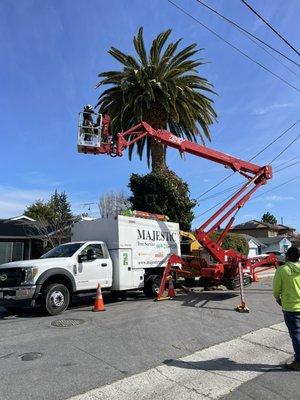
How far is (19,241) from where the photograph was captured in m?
29.6

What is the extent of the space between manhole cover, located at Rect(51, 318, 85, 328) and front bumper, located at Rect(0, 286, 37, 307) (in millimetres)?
1111

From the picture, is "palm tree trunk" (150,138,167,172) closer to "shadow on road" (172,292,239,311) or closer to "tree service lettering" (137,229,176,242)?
"tree service lettering" (137,229,176,242)

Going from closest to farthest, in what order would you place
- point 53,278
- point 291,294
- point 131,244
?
1. point 291,294
2. point 53,278
3. point 131,244

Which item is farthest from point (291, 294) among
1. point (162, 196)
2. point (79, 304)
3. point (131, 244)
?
point (162, 196)

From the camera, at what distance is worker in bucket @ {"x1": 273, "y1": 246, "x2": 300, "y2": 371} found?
6383 mm

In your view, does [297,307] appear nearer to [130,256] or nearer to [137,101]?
[130,256]

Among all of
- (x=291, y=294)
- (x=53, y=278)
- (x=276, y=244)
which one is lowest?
(x=291, y=294)

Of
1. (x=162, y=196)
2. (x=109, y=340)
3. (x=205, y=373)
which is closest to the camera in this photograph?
(x=205, y=373)

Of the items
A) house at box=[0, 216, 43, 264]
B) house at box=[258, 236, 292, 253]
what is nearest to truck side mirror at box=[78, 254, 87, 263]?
house at box=[0, 216, 43, 264]

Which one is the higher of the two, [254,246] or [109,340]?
[254,246]

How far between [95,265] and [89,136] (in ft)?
12.6

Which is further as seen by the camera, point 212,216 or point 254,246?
point 254,246

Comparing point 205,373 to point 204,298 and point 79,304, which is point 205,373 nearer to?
point 204,298

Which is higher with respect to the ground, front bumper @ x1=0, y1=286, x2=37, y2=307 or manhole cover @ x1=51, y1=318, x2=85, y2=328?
front bumper @ x1=0, y1=286, x2=37, y2=307
